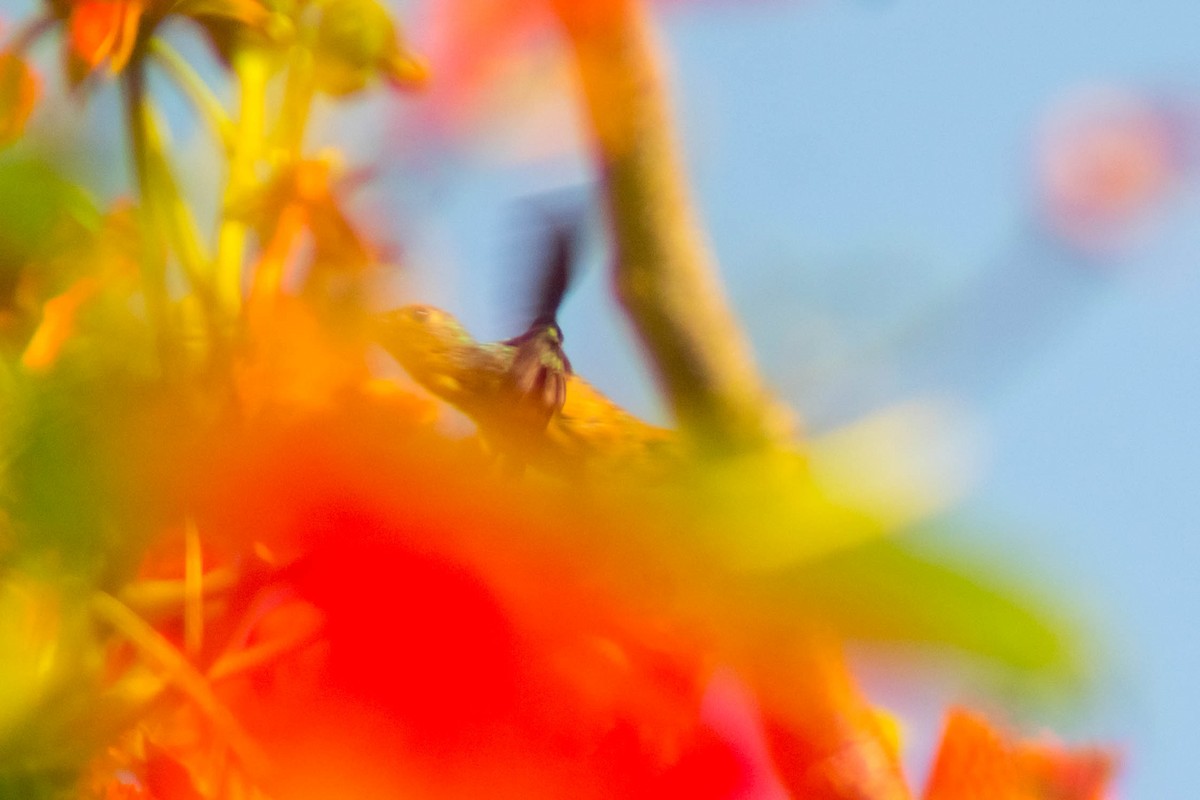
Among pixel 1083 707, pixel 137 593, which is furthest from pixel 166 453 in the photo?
pixel 1083 707

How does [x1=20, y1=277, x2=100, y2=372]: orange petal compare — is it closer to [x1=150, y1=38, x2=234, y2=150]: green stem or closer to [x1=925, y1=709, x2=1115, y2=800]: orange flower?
[x1=150, y1=38, x2=234, y2=150]: green stem

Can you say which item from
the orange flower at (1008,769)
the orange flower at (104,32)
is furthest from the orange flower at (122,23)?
the orange flower at (1008,769)

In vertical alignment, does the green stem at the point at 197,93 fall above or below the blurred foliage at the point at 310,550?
above

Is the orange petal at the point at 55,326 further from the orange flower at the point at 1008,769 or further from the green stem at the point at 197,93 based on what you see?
the orange flower at the point at 1008,769

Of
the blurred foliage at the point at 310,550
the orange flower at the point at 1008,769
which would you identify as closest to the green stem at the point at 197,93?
the blurred foliage at the point at 310,550

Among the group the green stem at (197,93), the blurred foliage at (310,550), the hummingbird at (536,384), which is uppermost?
the green stem at (197,93)

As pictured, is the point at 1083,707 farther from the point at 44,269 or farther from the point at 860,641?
the point at 44,269
